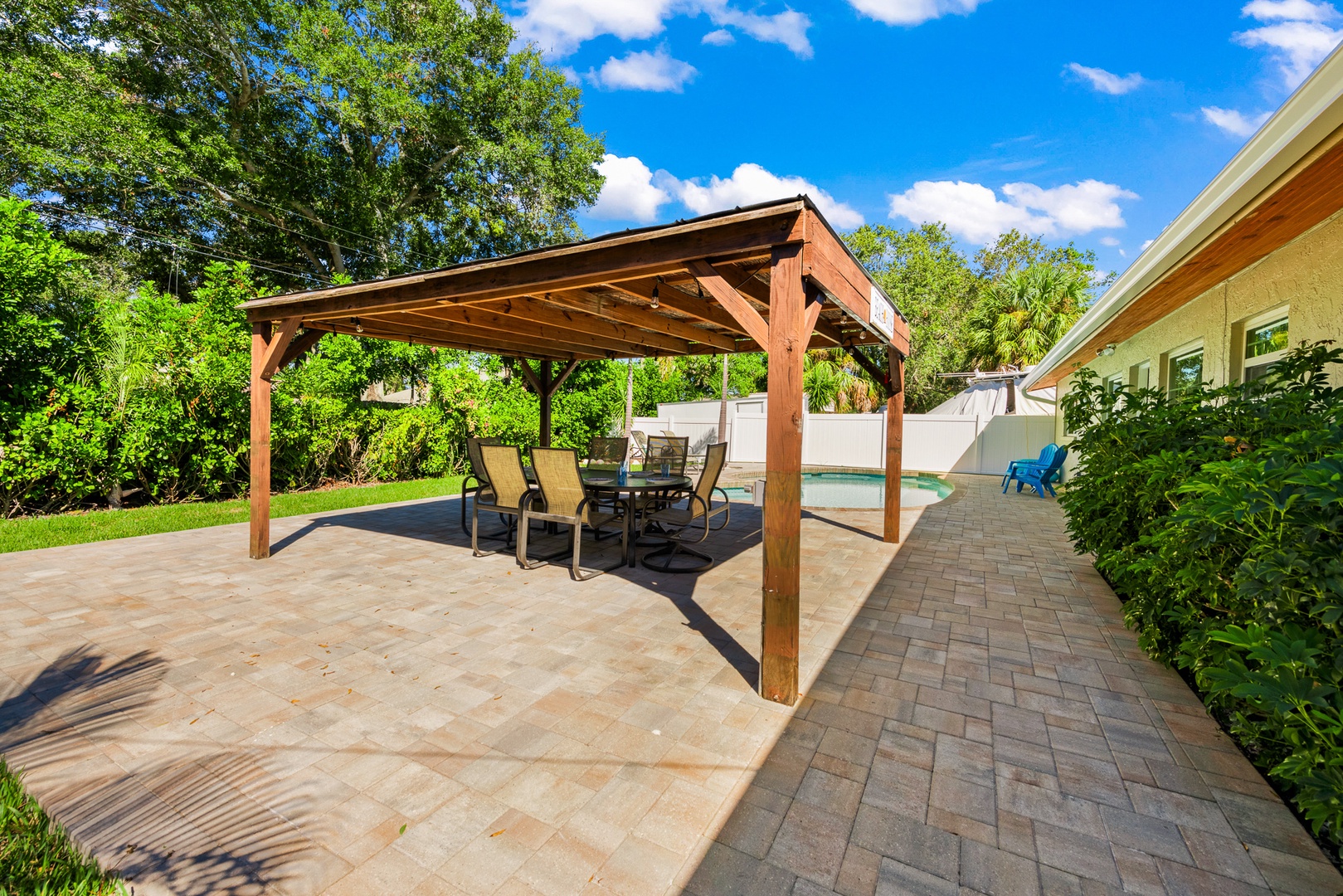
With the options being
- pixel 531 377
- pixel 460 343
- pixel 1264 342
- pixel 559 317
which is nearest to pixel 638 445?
pixel 531 377

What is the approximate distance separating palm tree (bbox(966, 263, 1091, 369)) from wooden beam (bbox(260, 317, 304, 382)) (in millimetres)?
20632

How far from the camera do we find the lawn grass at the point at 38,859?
1.59 m

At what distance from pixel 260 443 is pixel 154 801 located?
13.8ft

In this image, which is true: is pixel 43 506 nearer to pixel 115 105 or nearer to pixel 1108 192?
pixel 115 105

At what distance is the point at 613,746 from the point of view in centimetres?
234

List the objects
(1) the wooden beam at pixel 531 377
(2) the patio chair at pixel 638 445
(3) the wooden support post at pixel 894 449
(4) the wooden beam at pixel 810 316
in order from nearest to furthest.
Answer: (4) the wooden beam at pixel 810 316 → (3) the wooden support post at pixel 894 449 → (1) the wooden beam at pixel 531 377 → (2) the patio chair at pixel 638 445

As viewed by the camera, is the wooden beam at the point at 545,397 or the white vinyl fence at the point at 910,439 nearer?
the wooden beam at the point at 545,397

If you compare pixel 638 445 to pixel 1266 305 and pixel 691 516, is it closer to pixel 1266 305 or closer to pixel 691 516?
pixel 691 516

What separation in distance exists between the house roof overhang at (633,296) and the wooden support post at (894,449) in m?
0.31

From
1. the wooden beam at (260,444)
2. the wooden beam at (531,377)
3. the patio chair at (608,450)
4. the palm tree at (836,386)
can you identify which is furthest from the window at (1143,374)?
the palm tree at (836,386)

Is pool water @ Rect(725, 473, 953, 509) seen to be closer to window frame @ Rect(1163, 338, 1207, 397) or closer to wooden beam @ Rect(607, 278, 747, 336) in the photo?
window frame @ Rect(1163, 338, 1207, 397)

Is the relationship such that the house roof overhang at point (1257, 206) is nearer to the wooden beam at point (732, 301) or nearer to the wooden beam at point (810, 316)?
the wooden beam at point (810, 316)

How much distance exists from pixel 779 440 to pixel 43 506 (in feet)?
29.7

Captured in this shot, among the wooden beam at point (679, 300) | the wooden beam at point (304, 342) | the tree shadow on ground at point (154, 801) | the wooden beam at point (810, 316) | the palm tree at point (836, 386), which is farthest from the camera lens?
the palm tree at point (836, 386)
